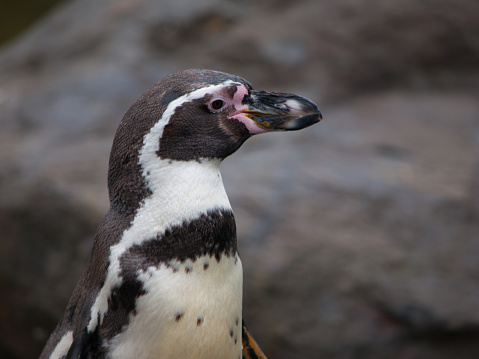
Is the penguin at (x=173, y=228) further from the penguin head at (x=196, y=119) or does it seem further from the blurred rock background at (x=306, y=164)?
the blurred rock background at (x=306, y=164)

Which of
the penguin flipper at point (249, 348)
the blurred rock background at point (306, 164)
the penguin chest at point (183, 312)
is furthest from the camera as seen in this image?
the blurred rock background at point (306, 164)

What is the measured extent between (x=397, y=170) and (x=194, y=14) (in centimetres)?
180

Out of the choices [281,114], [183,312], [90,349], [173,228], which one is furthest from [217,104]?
[90,349]

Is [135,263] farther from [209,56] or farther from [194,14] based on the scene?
[194,14]

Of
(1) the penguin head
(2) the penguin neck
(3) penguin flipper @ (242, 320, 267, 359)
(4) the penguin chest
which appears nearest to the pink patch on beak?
(1) the penguin head

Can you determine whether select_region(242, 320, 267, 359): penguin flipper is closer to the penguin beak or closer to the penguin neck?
the penguin neck

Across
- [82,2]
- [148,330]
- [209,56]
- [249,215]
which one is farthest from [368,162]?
[82,2]

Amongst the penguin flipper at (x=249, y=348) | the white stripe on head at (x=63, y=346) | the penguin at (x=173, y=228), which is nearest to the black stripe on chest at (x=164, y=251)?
the penguin at (x=173, y=228)

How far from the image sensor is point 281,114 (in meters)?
1.63

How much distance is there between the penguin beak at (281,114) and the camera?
1.62m

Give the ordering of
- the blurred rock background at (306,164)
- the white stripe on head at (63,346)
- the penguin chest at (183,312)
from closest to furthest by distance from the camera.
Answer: the penguin chest at (183,312) → the white stripe on head at (63,346) → the blurred rock background at (306,164)

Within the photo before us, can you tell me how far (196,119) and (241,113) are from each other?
0.12 metres

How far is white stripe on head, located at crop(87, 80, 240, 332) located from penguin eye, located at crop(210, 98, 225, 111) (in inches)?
→ 1.1

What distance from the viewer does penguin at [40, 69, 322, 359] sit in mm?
1530
